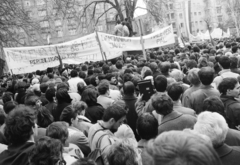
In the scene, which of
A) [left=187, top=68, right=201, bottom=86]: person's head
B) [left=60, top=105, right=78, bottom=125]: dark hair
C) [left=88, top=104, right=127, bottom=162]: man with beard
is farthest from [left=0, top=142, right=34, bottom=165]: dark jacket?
[left=187, top=68, right=201, bottom=86]: person's head

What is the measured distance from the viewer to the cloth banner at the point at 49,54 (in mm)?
9820

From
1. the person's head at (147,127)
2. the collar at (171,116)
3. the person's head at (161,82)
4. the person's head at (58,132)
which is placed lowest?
the collar at (171,116)

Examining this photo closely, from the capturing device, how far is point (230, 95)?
4359 millimetres

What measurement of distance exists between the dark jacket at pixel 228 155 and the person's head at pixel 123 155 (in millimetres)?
672

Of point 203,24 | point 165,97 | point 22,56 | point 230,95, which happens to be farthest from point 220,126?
point 203,24

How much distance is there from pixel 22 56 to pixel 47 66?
831mm

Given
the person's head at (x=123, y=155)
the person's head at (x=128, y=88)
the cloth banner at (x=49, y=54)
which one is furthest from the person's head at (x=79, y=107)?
the cloth banner at (x=49, y=54)

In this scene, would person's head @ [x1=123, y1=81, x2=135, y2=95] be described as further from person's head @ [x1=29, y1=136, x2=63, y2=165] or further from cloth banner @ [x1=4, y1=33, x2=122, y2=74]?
cloth banner @ [x1=4, y1=33, x2=122, y2=74]

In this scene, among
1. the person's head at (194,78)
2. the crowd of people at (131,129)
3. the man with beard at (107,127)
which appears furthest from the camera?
the person's head at (194,78)

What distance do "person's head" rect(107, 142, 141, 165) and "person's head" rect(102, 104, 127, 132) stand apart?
1.06 metres

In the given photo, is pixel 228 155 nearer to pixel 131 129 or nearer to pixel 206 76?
pixel 131 129

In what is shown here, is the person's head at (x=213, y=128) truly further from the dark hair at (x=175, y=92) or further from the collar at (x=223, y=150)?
the dark hair at (x=175, y=92)

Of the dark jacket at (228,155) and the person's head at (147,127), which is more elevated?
the person's head at (147,127)

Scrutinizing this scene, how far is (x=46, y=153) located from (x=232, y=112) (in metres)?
2.56
